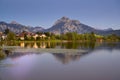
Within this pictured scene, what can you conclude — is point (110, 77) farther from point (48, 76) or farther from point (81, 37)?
point (81, 37)

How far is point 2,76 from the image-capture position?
14320 mm

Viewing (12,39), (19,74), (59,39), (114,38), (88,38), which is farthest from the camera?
(114,38)

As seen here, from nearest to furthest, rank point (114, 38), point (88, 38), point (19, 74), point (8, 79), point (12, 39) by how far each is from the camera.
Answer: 1. point (8, 79)
2. point (19, 74)
3. point (12, 39)
4. point (88, 38)
5. point (114, 38)

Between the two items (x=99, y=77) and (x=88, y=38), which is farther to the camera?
(x=88, y=38)

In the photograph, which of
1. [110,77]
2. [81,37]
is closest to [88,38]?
[81,37]

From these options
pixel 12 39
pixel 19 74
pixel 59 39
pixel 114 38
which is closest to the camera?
pixel 19 74

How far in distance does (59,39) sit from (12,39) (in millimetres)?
33380

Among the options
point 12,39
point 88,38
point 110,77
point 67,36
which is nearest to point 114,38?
point 88,38

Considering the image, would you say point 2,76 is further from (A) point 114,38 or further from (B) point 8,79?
(A) point 114,38

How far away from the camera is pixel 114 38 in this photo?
147 metres

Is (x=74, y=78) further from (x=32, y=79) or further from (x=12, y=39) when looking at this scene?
(x=12, y=39)

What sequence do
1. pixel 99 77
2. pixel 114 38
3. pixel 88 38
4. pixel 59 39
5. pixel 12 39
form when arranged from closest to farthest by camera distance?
pixel 99 77
pixel 12 39
pixel 59 39
pixel 88 38
pixel 114 38

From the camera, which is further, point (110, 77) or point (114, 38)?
point (114, 38)

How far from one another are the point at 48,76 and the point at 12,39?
76651 mm
